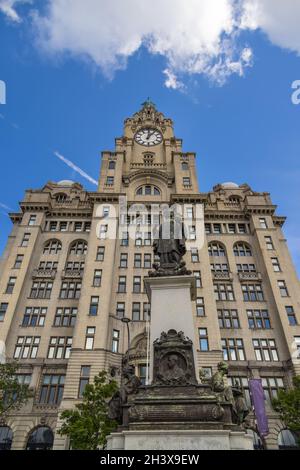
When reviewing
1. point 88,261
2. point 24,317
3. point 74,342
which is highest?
point 88,261

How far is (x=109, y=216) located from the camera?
48.0m

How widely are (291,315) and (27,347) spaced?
107 ft

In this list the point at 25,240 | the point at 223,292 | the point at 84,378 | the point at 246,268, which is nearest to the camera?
the point at 84,378

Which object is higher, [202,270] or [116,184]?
[116,184]

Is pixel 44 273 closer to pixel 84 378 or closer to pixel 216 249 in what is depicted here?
pixel 84 378

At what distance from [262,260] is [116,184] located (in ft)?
85.2

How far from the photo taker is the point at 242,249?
1902 inches

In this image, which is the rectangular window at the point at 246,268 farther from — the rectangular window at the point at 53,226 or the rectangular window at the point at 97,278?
the rectangular window at the point at 53,226

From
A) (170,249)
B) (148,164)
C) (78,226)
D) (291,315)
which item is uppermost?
(148,164)

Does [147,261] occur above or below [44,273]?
above

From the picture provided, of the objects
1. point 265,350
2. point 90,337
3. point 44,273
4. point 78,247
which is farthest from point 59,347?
point 265,350

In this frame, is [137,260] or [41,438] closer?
[41,438]

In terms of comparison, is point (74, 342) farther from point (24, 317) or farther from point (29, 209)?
point (29, 209)

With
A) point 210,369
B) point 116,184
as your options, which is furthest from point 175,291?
point 116,184
